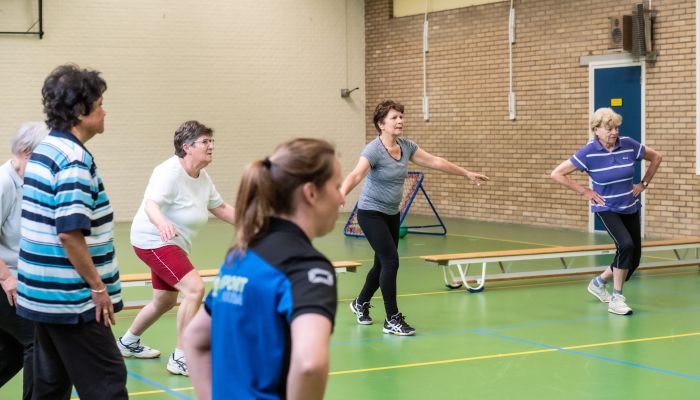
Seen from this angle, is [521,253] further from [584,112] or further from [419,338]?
[584,112]

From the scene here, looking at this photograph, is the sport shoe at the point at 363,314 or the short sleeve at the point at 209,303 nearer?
the short sleeve at the point at 209,303

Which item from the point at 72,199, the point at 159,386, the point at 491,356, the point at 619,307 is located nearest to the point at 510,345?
the point at 491,356

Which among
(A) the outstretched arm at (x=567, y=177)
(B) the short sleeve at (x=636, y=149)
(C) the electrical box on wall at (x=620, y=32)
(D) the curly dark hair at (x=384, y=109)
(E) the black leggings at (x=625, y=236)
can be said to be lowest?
(E) the black leggings at (x=625, y=236)

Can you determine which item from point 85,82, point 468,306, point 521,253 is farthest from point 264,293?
point 521,253

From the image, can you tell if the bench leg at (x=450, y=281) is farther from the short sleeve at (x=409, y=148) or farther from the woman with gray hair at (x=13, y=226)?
the woman with gray hair at (x=13, y=226)

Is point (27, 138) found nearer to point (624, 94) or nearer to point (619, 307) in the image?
point (619, 307)

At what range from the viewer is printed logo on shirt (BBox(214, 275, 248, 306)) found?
2.13 meters

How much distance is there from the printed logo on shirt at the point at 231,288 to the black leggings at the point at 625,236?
648 centimetres

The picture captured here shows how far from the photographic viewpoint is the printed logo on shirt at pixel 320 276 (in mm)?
2068

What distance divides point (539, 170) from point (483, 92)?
1.86 metres

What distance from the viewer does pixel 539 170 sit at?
15.8 m

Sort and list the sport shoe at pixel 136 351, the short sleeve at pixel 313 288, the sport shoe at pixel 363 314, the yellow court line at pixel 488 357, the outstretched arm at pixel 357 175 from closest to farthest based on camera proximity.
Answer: the short sleeve at pixel 313 288, the yellow court line at pixel 488 357, the sport shoe at pixel 136 351, the outstretched arm at pixel 357 175, the sport shoe at pixel 363 314

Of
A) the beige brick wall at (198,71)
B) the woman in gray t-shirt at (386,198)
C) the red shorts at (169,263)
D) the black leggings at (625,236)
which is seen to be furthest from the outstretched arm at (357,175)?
the beige brick wall at (198,71)

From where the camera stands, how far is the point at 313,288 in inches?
80.9
